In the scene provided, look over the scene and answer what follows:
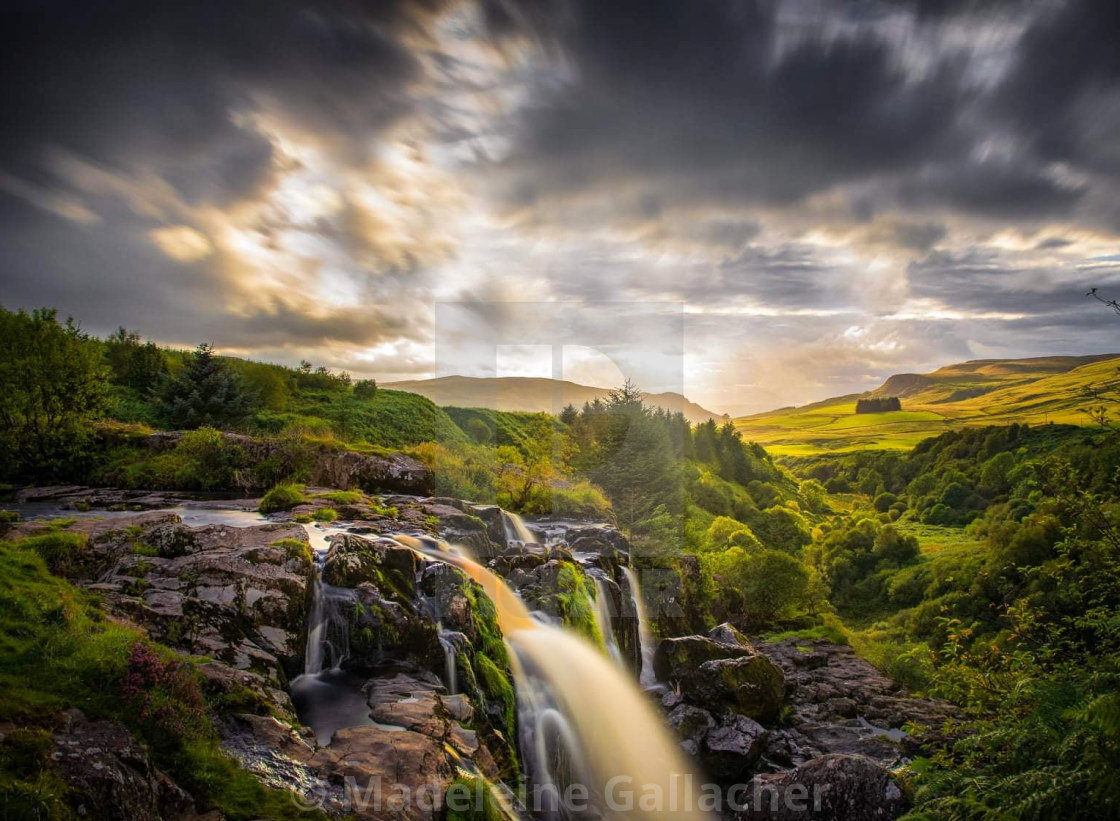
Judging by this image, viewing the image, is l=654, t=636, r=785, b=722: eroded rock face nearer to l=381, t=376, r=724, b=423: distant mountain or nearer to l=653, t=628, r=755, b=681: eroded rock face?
l=653, t=628, r=755, b=681: eroded rock face

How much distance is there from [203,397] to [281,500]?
17.8 metres

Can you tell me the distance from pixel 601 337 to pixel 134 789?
26590 mm

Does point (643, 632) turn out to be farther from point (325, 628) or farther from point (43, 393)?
point (43, 393)

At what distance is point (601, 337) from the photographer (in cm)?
2928

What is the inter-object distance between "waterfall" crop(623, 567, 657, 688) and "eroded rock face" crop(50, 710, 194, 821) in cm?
1804

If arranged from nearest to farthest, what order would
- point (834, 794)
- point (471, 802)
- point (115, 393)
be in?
point (471, 802) → point (834, 794) → point (115, 393)

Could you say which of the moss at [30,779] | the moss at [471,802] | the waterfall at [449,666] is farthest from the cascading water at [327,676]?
the moss at [30,779]

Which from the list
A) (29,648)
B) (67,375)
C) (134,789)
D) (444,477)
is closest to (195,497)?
(67,375)

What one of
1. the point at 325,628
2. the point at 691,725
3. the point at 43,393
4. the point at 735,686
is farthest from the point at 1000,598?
the point at 43,393

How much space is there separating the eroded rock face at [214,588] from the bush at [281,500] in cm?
598

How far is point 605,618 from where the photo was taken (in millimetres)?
19031

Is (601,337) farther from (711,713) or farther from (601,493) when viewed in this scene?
(711,713)

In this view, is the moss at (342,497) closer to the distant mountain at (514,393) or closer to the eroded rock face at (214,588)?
the eroded rock face at (214,588)

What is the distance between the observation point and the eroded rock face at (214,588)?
27.4 feet
